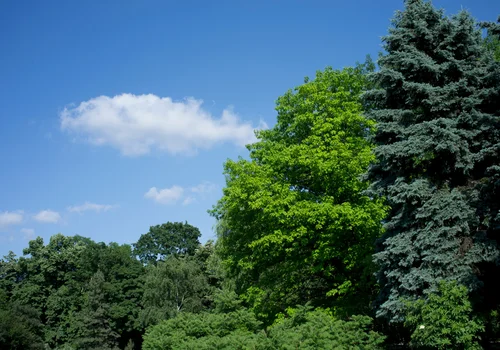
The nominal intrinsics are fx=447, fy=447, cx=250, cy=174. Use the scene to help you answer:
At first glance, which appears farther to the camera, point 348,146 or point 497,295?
point 348,146

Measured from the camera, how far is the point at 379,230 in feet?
52.9

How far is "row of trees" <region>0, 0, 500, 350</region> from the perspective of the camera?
35.7ft

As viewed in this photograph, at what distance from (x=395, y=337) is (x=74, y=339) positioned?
3848 cm

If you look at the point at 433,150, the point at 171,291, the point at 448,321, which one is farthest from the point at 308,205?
the point at 171,291

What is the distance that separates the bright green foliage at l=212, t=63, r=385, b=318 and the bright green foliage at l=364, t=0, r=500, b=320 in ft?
8.79

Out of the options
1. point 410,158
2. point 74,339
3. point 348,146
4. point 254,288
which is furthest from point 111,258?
point 410,158

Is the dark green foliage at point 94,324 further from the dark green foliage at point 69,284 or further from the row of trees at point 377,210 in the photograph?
the row of trees at point 377,210

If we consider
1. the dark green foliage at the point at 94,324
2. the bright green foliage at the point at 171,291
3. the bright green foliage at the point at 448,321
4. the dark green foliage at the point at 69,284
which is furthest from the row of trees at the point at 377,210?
the dark green foliage at the point at 69,284

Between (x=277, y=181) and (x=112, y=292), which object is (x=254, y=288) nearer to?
(x=277, y=181)

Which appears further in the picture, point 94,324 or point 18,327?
point 94,324

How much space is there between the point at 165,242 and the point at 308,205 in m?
51.7

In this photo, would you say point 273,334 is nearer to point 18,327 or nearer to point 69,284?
point 18,327

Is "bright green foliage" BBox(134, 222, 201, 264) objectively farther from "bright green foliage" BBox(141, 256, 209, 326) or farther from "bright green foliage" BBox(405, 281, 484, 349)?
"bright green foliage" BBox(405, 281, 484, 349)

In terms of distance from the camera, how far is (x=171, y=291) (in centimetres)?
4028
